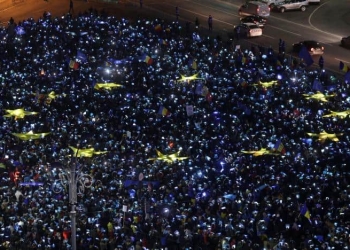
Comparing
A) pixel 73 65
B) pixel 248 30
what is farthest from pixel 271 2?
pixel 73 65

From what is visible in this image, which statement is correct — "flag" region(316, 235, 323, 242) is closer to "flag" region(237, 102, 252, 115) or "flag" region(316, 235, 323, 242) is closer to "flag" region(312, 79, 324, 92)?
"flag" region(237, 102, 252, 115)

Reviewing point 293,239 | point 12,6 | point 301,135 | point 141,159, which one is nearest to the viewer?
point 293,239

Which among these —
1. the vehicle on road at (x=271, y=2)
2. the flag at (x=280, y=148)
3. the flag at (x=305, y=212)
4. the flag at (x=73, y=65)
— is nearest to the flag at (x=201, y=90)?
the flag at (x=73, y=65)

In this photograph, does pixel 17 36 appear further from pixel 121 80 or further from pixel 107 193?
pixel 107 193

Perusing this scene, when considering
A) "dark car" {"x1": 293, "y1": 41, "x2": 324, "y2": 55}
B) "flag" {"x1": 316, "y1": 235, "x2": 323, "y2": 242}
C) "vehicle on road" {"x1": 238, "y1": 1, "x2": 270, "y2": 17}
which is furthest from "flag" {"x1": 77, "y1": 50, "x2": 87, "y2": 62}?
"flag" {"x1": 316, "y1": 235, "x2": 323, "y2": 242}

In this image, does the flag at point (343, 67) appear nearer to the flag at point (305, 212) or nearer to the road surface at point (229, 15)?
the road surface at point (229, 15)

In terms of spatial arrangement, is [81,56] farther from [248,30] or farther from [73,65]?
[248,30]

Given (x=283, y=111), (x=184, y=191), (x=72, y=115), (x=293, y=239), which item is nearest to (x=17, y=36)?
(x=72, y=115)
